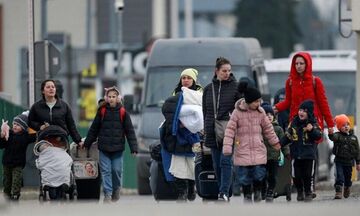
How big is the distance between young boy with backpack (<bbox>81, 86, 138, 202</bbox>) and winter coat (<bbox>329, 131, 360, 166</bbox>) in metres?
2.81

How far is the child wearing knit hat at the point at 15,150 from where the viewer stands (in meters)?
20.8

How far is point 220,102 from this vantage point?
740 inches

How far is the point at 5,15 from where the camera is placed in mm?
76812

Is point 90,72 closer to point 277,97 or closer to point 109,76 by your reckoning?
point 109,76

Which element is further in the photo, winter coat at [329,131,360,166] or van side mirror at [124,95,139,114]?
van side mirror at [124,95,139,114]

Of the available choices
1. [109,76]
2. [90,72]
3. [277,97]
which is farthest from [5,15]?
[277,97]

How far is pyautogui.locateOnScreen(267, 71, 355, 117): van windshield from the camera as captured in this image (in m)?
34.4

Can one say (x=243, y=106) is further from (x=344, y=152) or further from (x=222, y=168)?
(x=344, y=152)

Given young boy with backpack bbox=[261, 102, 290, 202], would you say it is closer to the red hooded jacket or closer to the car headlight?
the red hooded jacket

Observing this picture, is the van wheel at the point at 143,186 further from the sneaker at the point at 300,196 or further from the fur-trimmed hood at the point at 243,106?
the fur-trimmed hood at the point at 243,106

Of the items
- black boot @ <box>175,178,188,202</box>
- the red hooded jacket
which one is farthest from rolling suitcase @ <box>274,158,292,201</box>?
black boot @ <box>175,178,188,202</box>

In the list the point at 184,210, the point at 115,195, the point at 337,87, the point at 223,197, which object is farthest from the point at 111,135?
the point at 337,87

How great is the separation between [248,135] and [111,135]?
2.79m

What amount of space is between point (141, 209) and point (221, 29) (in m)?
120
